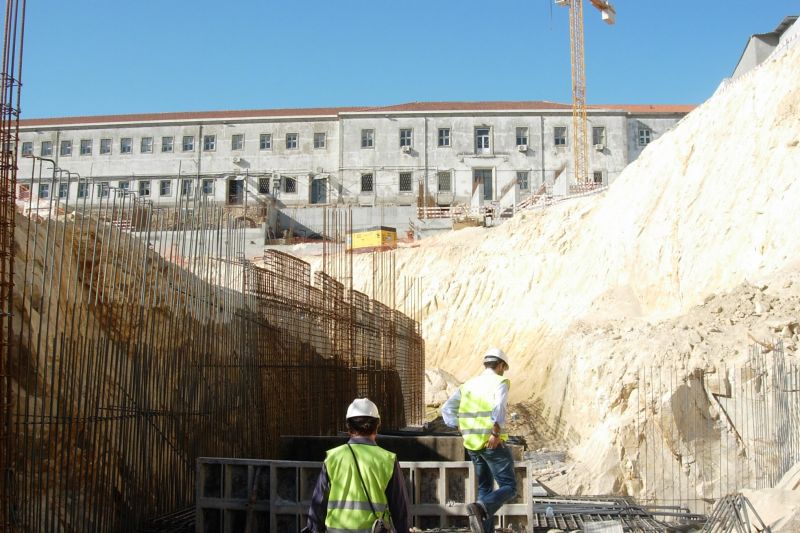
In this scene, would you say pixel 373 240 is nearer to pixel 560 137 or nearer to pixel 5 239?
pixel 560 137

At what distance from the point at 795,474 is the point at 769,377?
4.08 meters

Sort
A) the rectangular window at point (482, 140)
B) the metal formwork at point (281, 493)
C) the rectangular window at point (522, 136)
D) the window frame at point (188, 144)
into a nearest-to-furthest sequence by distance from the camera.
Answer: the metal formwork at point (281, 493) < the rectangular window at point (482, 140) < the rectangular window at point (522, 136) < the window frame at point (188, 144)

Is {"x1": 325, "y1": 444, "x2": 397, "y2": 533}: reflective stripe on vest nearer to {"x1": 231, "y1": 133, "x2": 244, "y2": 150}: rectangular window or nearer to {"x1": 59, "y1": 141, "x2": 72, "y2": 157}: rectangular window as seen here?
{"x1": 231, "y1": 133, "x2": 244, "y2": 150}: rectangular window

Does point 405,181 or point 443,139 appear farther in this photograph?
point 443,139

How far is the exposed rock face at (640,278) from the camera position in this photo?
50.0 ft

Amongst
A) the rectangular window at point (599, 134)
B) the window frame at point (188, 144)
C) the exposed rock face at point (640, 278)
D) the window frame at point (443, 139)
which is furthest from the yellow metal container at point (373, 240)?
the rectangular window at point (599, 134)

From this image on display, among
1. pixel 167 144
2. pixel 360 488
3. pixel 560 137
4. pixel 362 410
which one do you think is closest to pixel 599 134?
pixel 560 137

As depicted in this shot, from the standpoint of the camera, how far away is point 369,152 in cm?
4903

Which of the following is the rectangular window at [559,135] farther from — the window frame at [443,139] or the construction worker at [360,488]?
the construction worker at [360,488]

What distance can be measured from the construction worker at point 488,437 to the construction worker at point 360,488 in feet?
7.44

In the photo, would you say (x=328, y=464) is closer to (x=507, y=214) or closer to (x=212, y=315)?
(x=212, y=315)

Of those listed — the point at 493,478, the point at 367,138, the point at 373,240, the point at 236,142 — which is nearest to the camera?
the point at 493,478

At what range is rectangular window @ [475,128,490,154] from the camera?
160ft

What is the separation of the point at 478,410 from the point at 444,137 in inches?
1689
